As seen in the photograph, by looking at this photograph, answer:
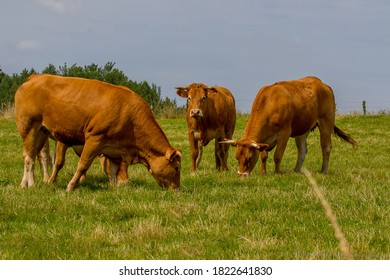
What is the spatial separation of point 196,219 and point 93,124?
3.44 m

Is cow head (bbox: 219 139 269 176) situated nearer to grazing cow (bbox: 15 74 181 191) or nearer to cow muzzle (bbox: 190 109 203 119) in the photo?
cow muzzle (bbox: 190 109 203 119)

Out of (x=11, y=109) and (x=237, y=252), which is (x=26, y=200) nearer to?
(x=237, y=252)

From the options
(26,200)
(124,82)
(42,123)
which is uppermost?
(42,123)

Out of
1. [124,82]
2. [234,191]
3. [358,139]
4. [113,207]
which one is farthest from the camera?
[124,82]

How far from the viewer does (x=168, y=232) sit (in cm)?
653

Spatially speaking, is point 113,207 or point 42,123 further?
point 42,123

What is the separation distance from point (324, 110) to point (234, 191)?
19.5ft

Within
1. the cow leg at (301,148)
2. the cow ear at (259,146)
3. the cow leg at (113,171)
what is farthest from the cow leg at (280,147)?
the cow leg at (113,171)

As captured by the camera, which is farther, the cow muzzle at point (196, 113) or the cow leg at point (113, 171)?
the cow muzzle at point (196, 113)

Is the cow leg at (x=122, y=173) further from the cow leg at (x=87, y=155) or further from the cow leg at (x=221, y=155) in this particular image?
the cow leg at (x=221, y=155)

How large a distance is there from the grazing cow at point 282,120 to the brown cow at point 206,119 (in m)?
1.52

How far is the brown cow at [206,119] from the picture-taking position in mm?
14383

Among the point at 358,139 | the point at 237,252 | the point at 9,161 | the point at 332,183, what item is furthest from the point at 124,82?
the point at 237,252

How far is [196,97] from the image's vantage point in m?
14.4
